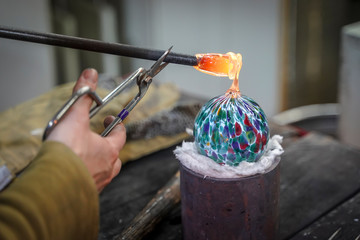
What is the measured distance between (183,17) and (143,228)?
5.21 feet

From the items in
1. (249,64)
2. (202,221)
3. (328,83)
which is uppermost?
(202,221)

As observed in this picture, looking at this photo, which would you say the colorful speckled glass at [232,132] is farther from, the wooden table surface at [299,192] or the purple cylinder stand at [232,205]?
the wooden table surface at [299,192]

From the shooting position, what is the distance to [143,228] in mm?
717

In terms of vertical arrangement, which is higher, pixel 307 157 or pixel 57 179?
pixel 57 179

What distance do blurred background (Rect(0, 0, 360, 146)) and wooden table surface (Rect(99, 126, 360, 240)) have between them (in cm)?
110

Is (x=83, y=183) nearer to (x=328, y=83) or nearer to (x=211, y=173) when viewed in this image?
(x=211, y=173)

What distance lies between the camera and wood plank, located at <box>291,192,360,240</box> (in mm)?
707

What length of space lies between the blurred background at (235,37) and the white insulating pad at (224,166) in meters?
1.38

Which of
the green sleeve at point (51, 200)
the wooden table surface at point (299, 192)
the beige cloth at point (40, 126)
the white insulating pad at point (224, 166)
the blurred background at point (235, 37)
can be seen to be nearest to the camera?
the green sleeve at point (51, 200)

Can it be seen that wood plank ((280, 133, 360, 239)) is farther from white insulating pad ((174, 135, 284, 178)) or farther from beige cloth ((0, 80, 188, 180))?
beige cloth ((0, 80, 188, 180))

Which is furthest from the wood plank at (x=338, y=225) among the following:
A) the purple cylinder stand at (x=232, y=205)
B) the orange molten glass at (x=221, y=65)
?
the orange molten glass at (x=221, y=65)

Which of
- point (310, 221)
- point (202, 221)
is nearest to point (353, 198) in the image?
point (310, 221)

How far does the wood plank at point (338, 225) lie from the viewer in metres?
0.71

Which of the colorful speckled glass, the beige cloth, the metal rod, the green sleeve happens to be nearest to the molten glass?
the colorful speckled glass
